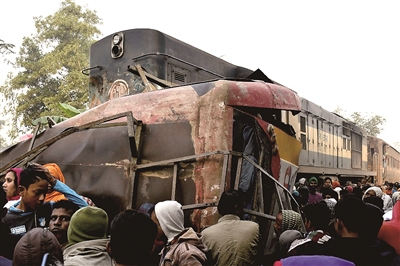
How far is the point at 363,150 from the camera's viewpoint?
20.2m

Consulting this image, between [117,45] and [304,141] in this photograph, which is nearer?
[117,45]

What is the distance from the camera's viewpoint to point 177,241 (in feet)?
8.54

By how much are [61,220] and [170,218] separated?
0.82 meters

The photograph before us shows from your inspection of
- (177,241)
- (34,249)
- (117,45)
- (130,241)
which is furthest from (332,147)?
(34,249)

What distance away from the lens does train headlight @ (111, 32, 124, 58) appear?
7.95 m

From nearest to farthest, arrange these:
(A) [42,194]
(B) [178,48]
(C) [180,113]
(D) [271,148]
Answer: (A) [42,194] → (C) [180,113] → (D) [271,148] → (B) [178,48]

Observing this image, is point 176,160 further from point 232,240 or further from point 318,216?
point 318,216

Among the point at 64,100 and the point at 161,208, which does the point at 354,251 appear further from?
the point at 64,100

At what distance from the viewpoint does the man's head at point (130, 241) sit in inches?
71.0

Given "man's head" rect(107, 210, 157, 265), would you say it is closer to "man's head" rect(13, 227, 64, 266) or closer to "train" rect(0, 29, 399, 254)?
"man's head" rect(13, 227, 64, 266)

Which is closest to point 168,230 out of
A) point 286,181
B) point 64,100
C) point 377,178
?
point 286,181

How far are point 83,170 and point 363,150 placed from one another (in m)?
18.5

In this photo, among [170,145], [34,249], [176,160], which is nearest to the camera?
[34,249]

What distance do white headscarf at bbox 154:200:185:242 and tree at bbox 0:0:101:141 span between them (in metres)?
17.1
